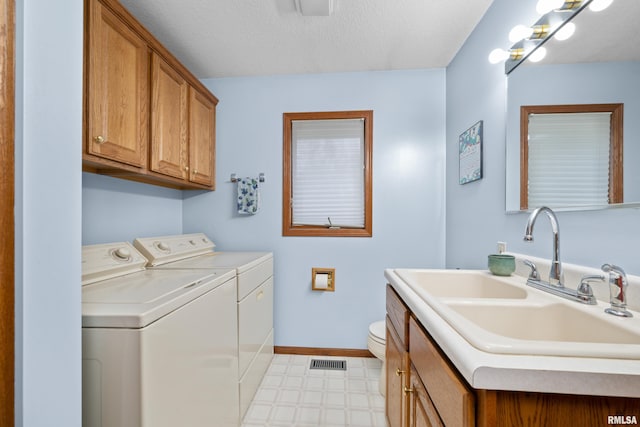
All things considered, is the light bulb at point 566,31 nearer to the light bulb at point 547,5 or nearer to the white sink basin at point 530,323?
the light bulb at point 547,5

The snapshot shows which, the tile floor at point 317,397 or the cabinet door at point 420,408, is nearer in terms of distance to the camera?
the cabinet door at point 420,408

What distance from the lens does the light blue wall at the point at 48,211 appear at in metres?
0.54

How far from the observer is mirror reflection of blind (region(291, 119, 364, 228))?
2377mm

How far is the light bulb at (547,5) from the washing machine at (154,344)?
1.90 m

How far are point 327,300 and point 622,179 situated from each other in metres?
1.97

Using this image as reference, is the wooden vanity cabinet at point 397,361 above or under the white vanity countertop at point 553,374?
under

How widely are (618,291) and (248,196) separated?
2207 millimetres

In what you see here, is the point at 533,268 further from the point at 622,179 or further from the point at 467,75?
the point at 467,75

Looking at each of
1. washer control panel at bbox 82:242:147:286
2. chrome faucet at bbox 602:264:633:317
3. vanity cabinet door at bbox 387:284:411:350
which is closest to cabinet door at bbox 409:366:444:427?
vanity cabinet door at bbox 387:284:411:350

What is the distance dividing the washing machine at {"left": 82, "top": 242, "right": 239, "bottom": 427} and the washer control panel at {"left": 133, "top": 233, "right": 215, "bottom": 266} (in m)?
0.16

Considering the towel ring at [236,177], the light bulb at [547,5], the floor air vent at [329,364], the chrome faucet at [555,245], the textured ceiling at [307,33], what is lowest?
the floor air vent at [329,364]

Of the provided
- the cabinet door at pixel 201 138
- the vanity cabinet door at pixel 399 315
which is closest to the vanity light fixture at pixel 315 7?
the cabinet door at pixel 201 138

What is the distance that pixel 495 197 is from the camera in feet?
5.15

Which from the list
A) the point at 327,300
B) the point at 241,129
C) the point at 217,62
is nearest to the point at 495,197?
the point at 327,300
